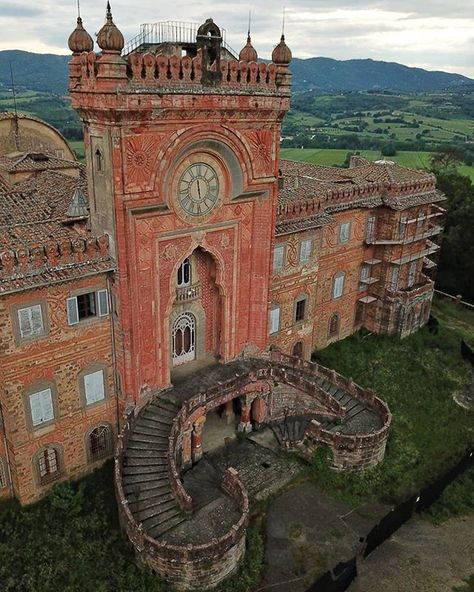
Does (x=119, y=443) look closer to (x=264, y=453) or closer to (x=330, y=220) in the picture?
(x=264, y=453)

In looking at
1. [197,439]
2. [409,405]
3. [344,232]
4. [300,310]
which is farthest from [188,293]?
[409,405]

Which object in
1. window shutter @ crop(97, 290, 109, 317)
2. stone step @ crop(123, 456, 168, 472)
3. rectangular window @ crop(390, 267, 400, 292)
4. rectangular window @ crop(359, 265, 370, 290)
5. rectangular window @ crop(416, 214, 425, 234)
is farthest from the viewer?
rectangular window @ crop(390, 267, 400, 292)

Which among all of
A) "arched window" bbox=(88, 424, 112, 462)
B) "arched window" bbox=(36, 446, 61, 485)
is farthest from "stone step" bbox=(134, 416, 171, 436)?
"arched window" bbox=(36, 446, 61, 485)

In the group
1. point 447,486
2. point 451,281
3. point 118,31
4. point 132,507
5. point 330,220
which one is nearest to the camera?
point 118,31

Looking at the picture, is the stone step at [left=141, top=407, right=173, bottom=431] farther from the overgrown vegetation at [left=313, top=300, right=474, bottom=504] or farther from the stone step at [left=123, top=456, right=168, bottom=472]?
the overgrown vegetation at [left=313, top=300, right=474, bottom=504]

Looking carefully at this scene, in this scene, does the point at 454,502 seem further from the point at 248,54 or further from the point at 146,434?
the point at 248,54

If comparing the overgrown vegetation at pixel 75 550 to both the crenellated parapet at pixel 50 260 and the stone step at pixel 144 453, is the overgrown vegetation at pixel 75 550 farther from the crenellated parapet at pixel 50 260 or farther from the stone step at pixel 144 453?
the crenellated parapet at pixel 50 260

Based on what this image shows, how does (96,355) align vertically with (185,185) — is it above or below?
below

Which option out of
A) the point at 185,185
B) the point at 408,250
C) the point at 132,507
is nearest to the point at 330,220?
the point at 408,250
